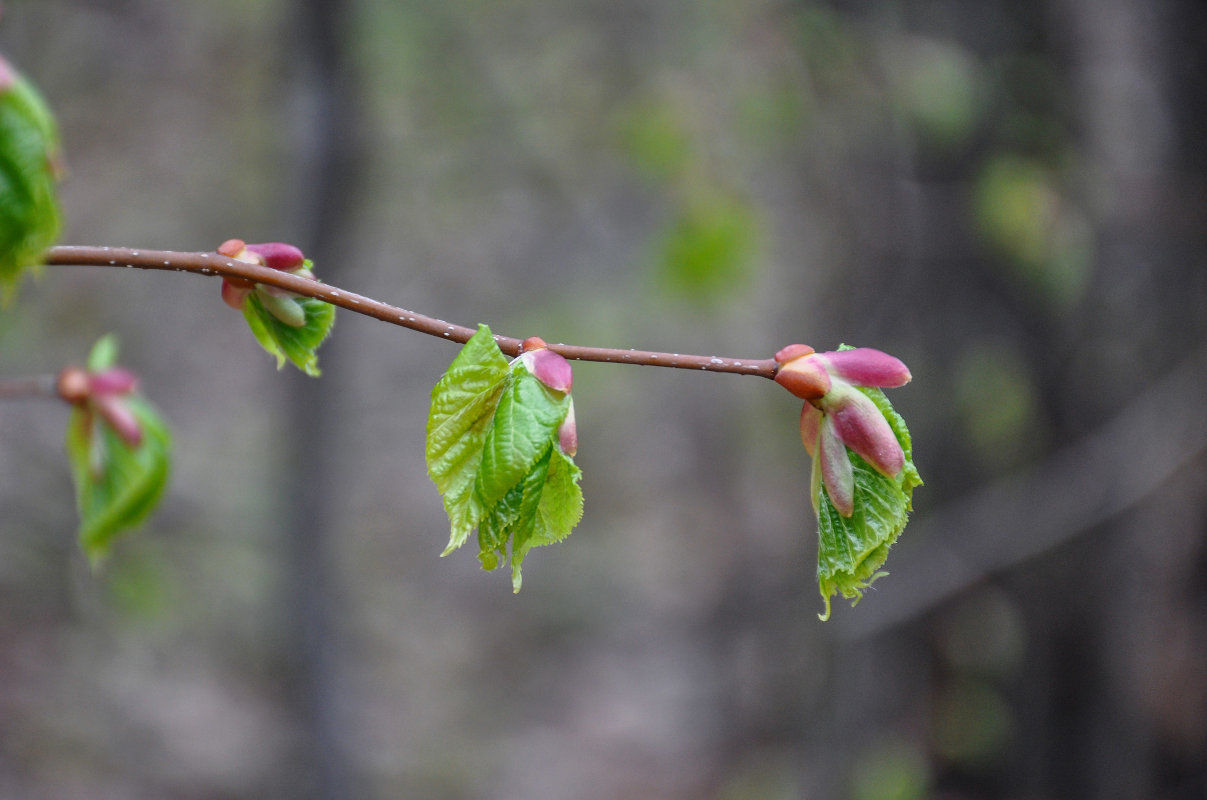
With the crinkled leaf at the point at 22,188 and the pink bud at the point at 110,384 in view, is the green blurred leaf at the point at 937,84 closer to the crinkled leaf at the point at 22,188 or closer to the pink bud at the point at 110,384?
the pink bud at the point at 110,384

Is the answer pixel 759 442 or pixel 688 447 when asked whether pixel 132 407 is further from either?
pixel 688 447

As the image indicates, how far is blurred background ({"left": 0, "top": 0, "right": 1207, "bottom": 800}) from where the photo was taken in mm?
2340

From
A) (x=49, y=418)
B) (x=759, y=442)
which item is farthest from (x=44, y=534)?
(x=759, y=442)

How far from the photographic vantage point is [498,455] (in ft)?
2.01

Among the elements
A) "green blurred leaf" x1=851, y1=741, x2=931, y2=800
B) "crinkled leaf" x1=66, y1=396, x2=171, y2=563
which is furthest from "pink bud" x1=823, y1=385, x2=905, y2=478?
"green blurred leaf" x1=851, y1=741, x2=931, y2=800

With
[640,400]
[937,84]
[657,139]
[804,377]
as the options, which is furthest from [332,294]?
[640,400]

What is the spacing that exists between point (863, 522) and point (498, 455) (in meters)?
0.29

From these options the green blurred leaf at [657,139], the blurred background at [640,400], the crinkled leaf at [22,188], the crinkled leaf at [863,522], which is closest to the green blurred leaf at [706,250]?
the blurred background at [640,400]

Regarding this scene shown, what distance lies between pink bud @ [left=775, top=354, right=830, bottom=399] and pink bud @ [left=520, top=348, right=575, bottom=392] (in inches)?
6.2

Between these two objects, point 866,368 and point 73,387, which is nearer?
point 866,368

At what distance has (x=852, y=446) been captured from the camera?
67 centimetres

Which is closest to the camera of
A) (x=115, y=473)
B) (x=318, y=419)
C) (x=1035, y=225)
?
(x=115, y=473)

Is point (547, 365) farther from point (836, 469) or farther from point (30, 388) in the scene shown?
point (30, 388)

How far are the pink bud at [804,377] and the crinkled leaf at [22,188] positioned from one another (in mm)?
488
